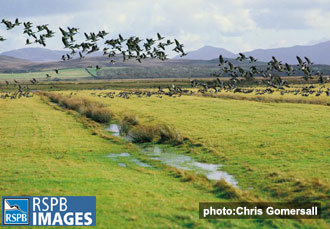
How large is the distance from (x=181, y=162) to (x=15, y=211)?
1465 centimetres

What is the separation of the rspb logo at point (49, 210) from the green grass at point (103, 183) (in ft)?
1.88

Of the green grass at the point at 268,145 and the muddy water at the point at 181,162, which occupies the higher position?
the green grass at the point at 268,145

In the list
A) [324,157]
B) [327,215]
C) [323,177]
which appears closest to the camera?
[327,215]

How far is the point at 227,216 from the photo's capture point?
56.6 feet

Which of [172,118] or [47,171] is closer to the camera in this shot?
[47,171]

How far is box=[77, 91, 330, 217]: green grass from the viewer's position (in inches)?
868

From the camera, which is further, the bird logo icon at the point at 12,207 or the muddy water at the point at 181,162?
the muddy water at the point at 181,162

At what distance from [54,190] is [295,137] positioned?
23122mm

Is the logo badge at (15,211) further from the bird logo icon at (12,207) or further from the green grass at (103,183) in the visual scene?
the green grass at (103,183)

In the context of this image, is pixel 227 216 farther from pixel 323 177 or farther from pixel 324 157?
pixel 324 157

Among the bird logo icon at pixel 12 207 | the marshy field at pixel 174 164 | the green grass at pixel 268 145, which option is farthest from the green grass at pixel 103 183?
the green grass at pixel 268 145

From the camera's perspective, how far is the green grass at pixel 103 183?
1653 cm

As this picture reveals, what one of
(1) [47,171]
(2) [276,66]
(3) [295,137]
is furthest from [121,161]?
(3) [295,137]

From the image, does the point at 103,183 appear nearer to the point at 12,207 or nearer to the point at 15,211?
the point at 12,207
